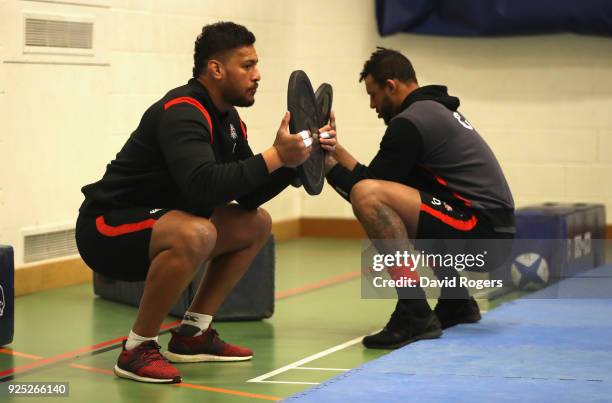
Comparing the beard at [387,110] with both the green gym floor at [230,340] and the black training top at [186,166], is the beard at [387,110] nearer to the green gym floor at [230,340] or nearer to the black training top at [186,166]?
the black training top at [186,166]

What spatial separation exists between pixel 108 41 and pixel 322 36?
94.4 inches

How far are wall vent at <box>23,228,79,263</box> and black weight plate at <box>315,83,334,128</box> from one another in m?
2.19

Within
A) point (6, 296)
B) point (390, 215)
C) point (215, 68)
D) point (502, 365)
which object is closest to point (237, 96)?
point (215, 68)

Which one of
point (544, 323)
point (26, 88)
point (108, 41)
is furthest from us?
point (108, 41)

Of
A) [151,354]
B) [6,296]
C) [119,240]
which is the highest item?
[119,240]

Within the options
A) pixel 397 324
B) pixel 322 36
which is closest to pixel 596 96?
pixel 322 36

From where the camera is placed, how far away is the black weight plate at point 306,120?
4086 millimetres

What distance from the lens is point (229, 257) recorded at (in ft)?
14.6

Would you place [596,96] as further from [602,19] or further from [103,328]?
[103,328]

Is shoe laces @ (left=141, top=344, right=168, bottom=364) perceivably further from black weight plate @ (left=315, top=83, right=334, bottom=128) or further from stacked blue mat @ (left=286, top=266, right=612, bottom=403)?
black weight plate @ (left=315, top=83, right=334, bottom=128)

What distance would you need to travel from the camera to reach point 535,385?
153 inches

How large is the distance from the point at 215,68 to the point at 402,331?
137 cm

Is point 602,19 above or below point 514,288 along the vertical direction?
above

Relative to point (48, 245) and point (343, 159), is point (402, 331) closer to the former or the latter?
point (343, 159)
